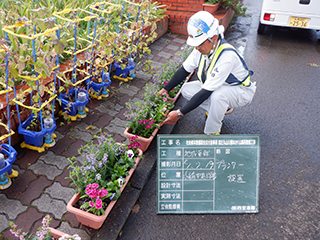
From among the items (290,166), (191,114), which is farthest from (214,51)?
(290,166)

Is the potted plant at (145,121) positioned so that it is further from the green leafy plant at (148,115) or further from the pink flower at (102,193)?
the pink flower at (102,193)

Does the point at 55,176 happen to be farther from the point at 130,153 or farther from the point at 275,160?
the point at 275,160

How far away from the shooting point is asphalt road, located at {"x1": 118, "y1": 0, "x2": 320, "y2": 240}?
8.46 ft

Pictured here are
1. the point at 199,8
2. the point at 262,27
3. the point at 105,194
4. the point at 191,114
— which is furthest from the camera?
the point at 262,27

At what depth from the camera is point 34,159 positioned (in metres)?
3.00

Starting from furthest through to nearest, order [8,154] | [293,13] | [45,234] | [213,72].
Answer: [293,13] < [213,72] < [8,154] < [45,234]

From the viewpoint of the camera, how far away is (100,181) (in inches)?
95.4

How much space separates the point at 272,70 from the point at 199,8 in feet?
8.31

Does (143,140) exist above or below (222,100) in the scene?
below

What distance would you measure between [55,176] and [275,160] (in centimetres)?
253

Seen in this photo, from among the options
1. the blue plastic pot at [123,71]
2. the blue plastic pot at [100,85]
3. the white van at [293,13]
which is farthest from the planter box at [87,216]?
the white van at [293,13]

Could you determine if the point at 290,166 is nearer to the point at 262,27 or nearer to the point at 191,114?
the point at 191,114

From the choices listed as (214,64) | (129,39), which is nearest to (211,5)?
(129,39)

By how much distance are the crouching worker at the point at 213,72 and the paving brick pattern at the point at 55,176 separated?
0.85m
